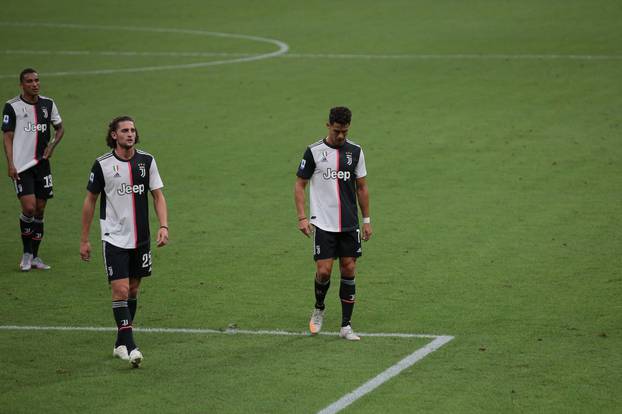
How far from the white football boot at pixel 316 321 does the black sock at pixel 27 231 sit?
525cm

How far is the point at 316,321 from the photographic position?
12.7 meters

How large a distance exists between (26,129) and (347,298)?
618cm

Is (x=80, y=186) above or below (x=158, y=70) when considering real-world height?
below

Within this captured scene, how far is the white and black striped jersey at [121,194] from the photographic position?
11562 millimetres

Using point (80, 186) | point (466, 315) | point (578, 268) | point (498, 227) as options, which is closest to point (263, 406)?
point (466, 315)

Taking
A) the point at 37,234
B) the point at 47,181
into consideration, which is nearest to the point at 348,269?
the point at 37,234

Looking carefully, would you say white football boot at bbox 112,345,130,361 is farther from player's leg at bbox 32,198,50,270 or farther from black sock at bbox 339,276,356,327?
player's leg at bbox 32,198,50,270

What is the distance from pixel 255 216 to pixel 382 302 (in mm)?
5593

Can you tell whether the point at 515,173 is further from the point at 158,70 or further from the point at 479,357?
the point at 158,70

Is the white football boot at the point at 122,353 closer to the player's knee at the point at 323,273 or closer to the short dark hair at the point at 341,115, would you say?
the player's knee at the point at 323,273

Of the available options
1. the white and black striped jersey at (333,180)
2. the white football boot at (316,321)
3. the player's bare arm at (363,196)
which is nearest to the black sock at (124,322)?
the white football boot at (316,321)

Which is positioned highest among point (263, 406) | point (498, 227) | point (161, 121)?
point (161, 121)

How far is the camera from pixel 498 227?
17844 millimetres

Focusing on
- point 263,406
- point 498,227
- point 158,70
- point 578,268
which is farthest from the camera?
point 158,70
